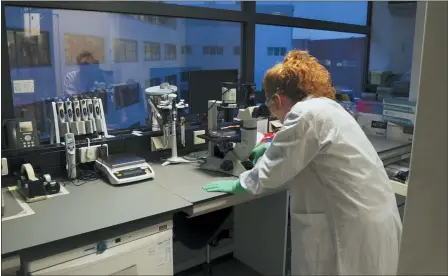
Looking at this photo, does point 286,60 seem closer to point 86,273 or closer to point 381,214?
point 381,214

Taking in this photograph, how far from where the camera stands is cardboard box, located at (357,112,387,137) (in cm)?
331

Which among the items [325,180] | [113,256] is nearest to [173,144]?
[113,256]

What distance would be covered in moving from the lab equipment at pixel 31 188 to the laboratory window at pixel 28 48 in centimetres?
64

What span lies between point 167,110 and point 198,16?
0.77 meters

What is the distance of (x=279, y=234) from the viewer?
253 cm

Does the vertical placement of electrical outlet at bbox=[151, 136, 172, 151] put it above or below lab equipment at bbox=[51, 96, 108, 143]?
below

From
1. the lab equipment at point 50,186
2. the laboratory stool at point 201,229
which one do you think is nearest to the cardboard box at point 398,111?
the laboratory stool at point 201,229

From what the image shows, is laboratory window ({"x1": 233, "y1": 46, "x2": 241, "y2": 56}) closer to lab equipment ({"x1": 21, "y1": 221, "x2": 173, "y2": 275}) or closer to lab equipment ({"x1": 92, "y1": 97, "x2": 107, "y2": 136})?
lab equipment ({"x1": 92, "y1": 97, "x2": 107, "y2": 136})

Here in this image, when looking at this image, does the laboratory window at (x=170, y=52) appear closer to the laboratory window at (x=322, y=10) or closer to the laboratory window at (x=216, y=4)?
the laboratory window at (x=216, y=4)

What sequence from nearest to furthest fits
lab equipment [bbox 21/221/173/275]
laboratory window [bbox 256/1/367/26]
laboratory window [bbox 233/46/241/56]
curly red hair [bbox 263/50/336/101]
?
lab equipment [bbox 21/221/173/275]
curly red hair [bbox 263/50/336/101]
laboratory window [bbox 233/46/241/56]
laboratory window [bbox 256/1/367/26]

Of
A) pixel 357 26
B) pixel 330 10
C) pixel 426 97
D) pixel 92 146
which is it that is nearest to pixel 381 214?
pixel 426 97

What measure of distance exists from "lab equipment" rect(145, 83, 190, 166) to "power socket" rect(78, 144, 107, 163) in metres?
0.42

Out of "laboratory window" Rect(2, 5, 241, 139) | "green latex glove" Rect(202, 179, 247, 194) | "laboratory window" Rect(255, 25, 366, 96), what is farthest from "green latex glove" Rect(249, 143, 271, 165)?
"laboratory window" Rect(255, 25, 366, 96)

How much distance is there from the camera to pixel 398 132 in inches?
125
